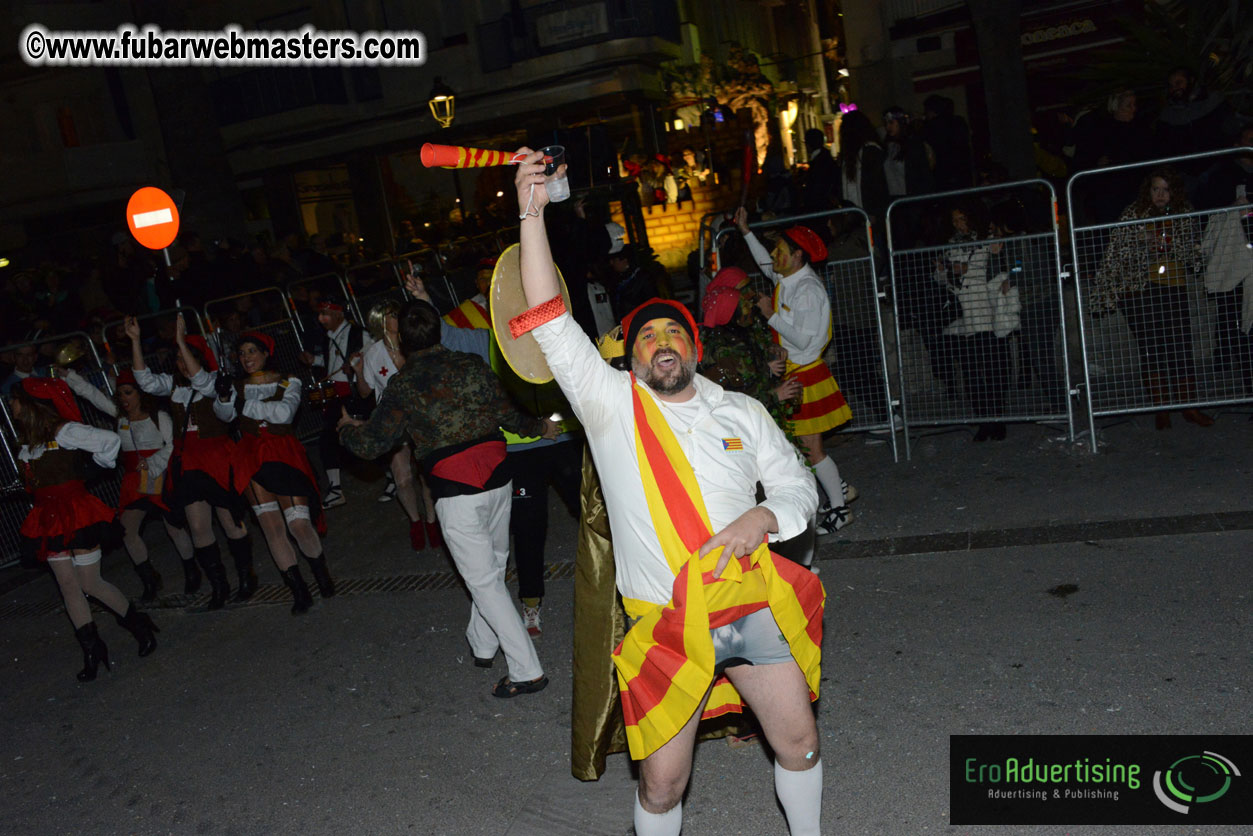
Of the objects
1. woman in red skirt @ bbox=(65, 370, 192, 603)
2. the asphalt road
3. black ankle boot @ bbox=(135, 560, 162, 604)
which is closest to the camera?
the asphalt road

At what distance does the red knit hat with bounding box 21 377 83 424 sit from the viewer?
20.9 feet

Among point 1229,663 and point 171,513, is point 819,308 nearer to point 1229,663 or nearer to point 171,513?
point 1229,663

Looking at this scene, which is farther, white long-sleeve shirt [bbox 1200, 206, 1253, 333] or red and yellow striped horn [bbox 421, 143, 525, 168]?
white long-sleeve shirt [bbox 1200, 206, 1253, 333]

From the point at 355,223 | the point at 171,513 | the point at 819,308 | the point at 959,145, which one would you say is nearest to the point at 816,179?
the point at 959,145

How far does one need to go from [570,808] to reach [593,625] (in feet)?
2.74

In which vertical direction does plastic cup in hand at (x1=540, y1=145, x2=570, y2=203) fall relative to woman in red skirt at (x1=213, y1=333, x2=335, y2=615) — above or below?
above

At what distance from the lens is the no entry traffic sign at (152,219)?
38.0 ft

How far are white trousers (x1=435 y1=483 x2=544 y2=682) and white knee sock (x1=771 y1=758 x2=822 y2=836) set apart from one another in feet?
6.91

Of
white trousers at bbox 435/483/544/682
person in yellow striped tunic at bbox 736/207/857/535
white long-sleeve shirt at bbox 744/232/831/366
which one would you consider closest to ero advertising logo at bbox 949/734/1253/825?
white trousers at bbox 435/483/544/682

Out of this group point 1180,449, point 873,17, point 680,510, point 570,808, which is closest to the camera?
point 680,510

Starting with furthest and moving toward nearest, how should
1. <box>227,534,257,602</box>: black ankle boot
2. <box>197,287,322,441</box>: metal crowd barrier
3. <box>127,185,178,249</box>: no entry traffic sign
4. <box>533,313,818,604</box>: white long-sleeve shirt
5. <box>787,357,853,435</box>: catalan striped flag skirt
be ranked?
1. <box>127,185,178,249</box>: no entry traffic sign
2. <box>197,287,322,441</box>: metal crowd barrier
3. <box>227,534,257,602</box>: black ankle boot
4. <box>787,357,853,435</box>: catalan striped flag skirt
5. <box>533,313,818,604</box>: white long-sleeve shirt

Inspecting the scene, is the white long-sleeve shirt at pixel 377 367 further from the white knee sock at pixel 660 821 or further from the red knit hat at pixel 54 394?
the white knee sock at pixel 660 821

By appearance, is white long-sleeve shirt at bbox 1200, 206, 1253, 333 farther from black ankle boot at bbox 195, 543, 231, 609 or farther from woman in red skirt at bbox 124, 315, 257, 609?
black ankle boot at bbox 195, 543, 231, 609

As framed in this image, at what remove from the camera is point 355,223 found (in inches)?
1001
